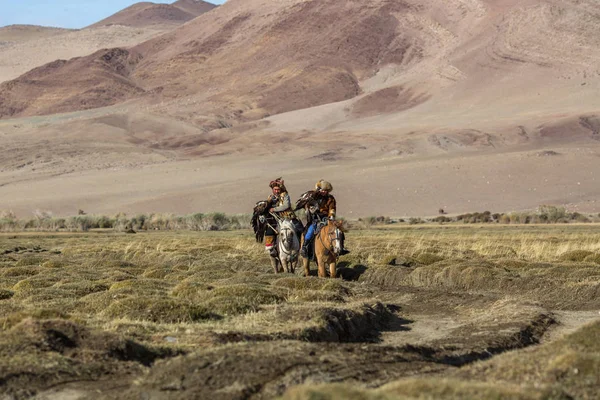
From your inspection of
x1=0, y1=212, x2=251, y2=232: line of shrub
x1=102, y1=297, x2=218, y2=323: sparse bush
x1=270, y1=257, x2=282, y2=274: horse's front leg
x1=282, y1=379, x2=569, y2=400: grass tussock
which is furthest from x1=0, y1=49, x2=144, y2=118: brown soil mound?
x1=282, y1=379, x2=569, y2=400: grass tussock

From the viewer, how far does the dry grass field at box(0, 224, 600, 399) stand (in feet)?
26.7

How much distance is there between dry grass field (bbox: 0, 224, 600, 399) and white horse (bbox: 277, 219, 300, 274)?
0.66m

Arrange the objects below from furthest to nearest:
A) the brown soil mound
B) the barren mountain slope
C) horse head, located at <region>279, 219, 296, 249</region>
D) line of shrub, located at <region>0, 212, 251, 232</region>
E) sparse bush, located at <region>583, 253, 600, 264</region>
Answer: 1. the brown soil mound
2. the barren mountain slope
3. line of shrub, located at <region>0, 212, 251, 232</region>
4. sparse bush, located at <region>583, 253, 600, 264</region>
5. horse head, located at <region>279, 219, 296, 249</region>

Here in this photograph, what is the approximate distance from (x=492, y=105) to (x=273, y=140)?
30.5 meters

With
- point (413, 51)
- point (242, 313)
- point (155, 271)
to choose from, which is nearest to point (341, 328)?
point (242, 313)

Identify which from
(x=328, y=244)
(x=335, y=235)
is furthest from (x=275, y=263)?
(x=335, y=235)

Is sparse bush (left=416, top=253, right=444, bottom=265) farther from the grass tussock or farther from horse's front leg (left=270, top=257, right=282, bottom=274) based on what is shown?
the grass tussock

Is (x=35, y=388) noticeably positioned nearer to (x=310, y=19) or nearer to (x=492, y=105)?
(x=492, y=105)

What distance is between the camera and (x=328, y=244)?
731 inches

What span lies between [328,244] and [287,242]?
1.62 meters

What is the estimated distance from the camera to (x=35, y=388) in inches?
336

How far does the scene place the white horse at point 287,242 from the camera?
19.8 metres

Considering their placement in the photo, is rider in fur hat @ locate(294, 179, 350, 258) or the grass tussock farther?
rider in fur hat @ locate(294, 179, 350, 258)

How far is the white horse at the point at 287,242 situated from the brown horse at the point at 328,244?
85cm
